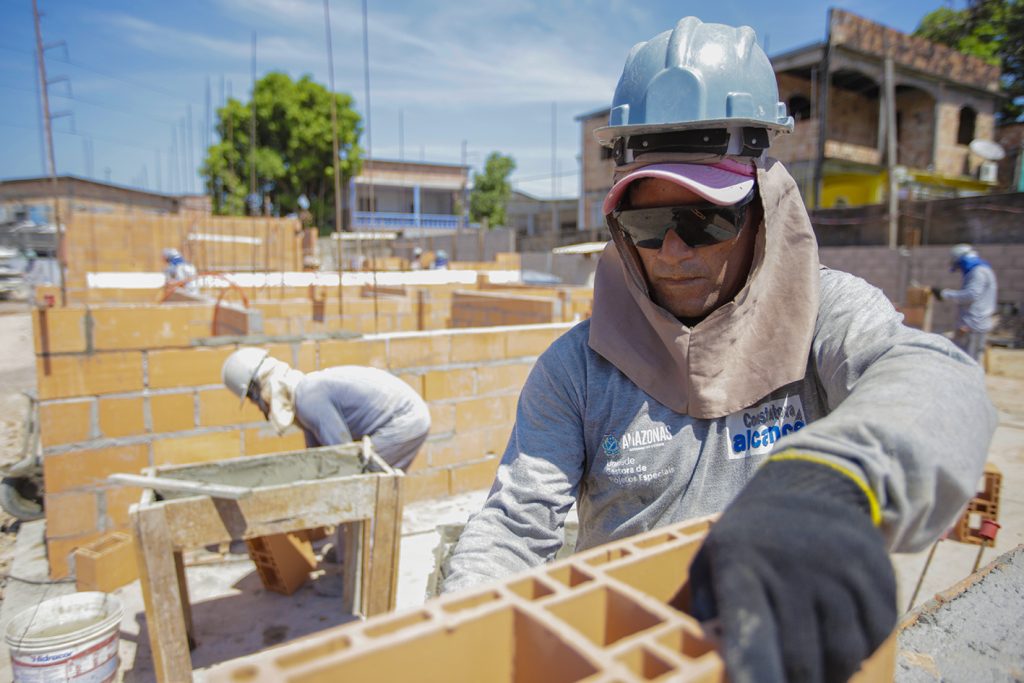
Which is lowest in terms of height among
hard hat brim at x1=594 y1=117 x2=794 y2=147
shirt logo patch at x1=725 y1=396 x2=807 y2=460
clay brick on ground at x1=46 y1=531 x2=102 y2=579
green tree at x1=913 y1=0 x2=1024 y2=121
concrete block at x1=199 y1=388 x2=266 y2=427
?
clay brick on ground at x1=46 y1=531 x2=102 y2=579

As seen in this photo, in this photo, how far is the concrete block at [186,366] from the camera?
4.48 metres

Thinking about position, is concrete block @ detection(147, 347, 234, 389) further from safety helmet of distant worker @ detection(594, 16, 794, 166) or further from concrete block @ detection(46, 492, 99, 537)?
safety helmet of distant worker @ detection(594, 16, 794, 166)

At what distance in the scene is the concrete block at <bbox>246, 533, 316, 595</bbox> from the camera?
3.96 metres

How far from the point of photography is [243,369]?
161 inches

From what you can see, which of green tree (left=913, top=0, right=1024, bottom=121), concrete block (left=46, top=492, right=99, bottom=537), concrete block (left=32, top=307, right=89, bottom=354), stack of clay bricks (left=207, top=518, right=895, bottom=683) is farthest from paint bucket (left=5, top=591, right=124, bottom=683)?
green tree (left=913, top=0, right=1024, bottom=121)

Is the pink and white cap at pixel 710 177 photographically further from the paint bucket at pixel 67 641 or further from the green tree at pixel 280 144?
the green tree at pixel 280 144

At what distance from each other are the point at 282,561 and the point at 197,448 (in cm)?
121

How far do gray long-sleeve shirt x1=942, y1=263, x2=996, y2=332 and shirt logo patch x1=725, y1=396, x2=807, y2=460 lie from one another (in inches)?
366

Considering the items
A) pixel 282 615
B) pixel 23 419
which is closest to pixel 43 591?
pixel 282 615

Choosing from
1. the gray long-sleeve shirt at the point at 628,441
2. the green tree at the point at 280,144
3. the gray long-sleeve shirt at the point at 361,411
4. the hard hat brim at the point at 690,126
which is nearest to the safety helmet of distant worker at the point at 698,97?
the hard hat brim at the point at 690,126

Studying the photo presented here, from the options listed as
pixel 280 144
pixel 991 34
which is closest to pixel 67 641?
pixel 280 144

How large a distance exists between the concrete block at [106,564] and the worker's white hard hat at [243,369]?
4.30 feet

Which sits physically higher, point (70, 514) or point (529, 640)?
point (529, 640)

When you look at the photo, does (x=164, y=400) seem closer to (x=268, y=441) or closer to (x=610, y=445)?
(x=268, y=441)
